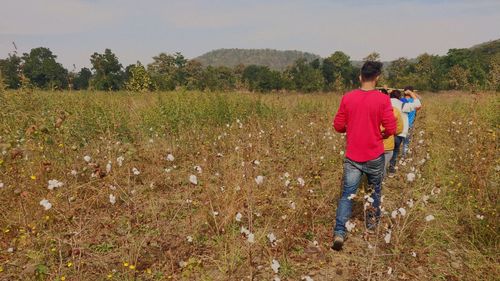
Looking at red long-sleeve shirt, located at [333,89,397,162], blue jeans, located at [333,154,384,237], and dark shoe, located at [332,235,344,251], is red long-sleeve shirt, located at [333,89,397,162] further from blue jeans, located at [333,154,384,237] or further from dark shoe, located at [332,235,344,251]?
dark shoe, located at [332,235,344,251]

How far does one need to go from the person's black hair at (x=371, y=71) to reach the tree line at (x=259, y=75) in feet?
9.78

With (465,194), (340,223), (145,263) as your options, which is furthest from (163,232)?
(465,194)

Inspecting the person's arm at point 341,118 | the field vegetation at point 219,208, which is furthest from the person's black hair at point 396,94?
the person's arm at point 341,118

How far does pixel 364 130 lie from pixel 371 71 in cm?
61

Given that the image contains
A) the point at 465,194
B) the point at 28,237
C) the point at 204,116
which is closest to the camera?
the point at 28,237

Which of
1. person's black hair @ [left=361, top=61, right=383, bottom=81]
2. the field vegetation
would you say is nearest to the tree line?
the field vegetation

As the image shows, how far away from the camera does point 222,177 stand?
4.84 m

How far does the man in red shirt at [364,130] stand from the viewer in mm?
2973

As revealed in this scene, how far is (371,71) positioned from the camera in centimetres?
296

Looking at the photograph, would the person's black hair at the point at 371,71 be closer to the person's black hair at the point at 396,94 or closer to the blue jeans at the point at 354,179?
the blue jeans at the point at 354,179

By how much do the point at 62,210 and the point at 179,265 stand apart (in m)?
1.65

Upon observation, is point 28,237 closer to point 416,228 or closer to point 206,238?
point 206,238

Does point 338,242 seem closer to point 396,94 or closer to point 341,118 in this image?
point 341,118

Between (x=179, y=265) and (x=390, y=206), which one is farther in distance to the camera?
(x=390, y=206)
